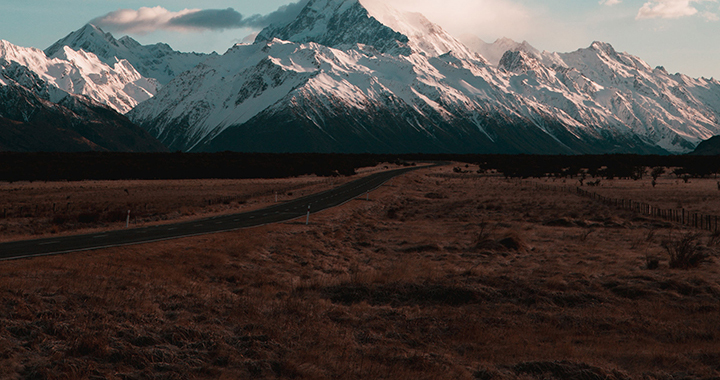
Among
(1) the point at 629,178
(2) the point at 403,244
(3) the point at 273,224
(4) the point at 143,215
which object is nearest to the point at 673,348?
(2) the point at 403,244

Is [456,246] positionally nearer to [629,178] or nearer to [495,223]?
[495,223]

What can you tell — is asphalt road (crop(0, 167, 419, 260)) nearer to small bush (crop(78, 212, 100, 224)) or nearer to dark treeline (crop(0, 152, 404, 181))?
small bush (crop(78, 212, 100, 224))

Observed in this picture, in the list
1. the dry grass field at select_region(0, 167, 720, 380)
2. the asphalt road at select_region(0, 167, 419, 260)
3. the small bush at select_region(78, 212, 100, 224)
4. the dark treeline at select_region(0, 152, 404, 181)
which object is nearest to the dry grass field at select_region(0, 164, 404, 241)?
the small bush at select_region(78, 212, 100, 224)

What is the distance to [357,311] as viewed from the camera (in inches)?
694

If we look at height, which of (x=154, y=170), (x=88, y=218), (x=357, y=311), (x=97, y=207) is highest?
(x=154, y=170)

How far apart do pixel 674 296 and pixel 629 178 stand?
3542 inches

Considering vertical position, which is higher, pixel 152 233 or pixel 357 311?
pixel 152 233

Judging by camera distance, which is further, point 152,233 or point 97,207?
point 97,207

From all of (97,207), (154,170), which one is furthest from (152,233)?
(154,170)

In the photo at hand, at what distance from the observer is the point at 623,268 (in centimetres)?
2444

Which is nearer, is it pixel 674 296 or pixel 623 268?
pixel 674 296

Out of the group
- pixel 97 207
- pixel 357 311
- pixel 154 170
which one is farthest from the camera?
pixel 154 170

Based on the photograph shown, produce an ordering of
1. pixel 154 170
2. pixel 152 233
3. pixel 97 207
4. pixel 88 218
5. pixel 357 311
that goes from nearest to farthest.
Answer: pixel 357 311, pixel 152 233, pixel 88 218, pixel 97 207, pixel 154 170

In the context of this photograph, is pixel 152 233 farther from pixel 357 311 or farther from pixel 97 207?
pixel 97 207
